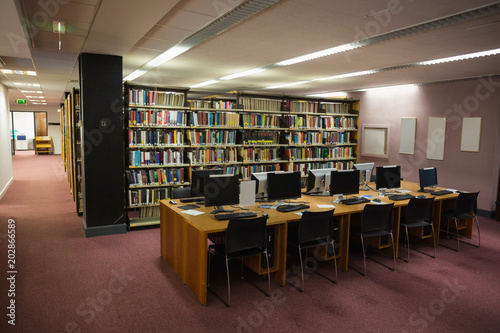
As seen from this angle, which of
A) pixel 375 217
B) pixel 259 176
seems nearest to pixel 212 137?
pixel 259 176

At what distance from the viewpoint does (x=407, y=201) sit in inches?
212

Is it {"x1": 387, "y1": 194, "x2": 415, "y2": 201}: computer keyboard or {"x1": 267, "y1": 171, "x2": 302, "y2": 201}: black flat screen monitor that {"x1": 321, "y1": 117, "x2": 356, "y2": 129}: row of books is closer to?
{"x1": 387, "y1": 194, "x2": 415, "y2": 201}: computer keyboard

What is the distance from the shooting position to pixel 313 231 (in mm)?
4211

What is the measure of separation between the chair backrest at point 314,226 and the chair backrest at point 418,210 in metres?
1.53

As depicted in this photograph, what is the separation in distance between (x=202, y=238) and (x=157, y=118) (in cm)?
351

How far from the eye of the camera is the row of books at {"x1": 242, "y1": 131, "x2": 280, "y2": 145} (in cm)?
747

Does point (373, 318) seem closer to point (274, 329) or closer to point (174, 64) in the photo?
point (274, 329)

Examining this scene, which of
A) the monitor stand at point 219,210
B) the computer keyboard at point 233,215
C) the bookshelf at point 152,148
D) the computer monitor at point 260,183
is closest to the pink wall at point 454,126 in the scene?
the computer monitor at point 260,183

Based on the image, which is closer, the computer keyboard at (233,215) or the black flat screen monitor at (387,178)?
the computer keyboard at (233,215)

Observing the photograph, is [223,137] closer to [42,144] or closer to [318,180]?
[318,180]

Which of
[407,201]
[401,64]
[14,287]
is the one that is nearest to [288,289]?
[407,201]

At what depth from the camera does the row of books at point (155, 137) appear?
246 inches

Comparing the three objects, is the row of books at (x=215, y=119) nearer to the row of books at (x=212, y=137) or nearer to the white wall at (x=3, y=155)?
the row of books at (x=212, y=137)

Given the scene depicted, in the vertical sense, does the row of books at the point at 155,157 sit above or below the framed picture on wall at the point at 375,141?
below
